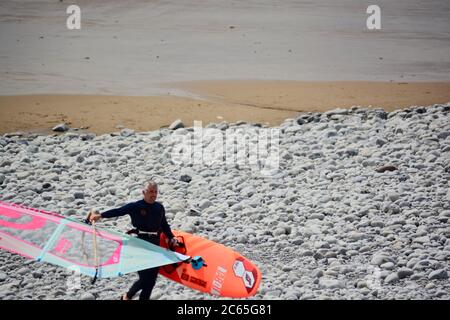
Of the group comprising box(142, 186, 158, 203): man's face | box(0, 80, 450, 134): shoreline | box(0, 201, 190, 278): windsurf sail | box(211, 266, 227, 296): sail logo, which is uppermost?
box(142, 186, 158, 203): man's face

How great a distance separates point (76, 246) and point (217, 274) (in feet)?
5.64

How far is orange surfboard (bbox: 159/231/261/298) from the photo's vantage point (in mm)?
8430

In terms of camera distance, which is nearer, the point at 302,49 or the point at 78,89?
the point at 78,89

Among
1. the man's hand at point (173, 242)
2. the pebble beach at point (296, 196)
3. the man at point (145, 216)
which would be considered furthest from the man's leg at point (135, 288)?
the man's hand at point (173, 242)

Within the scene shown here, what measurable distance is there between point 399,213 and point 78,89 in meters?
9.93

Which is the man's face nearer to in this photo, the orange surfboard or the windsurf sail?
the windsurf sail

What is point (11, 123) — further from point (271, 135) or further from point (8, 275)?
point (8, 275)

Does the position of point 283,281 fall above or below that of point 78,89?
below

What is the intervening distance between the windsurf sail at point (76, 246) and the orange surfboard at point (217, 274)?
217 millimetres

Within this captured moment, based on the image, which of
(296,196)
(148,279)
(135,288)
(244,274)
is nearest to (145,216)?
(148,279)

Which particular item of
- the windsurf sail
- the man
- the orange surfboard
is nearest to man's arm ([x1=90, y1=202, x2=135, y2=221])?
the man

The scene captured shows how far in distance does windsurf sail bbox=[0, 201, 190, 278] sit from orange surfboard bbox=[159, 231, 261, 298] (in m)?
0.22

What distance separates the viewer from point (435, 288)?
28.2ft
